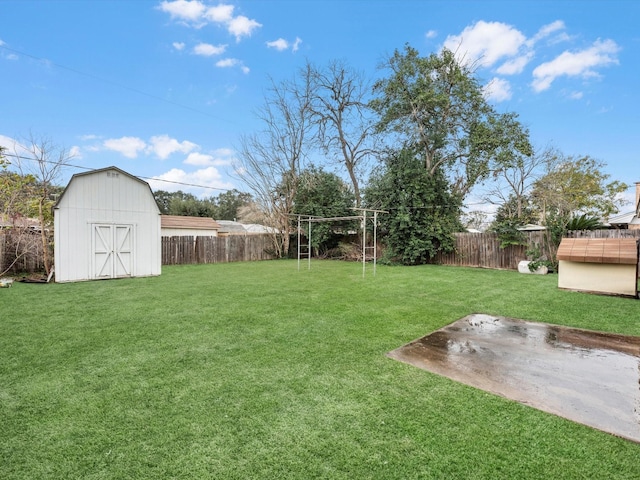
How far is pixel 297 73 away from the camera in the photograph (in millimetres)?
15969

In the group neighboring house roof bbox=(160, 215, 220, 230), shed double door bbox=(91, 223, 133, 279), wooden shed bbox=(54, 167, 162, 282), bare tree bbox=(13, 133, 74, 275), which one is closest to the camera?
wooden shed bbox=(54, 167, 162, 282)

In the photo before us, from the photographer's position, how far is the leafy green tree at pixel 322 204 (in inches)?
630

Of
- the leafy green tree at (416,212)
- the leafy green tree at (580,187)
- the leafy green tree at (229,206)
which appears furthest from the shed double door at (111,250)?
the leafy green tree at (229,206)

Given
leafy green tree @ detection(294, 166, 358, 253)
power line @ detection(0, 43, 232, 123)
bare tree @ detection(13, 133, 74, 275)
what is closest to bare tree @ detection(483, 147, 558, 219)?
leafy green tree @ detection(294, 166, 358, 253)

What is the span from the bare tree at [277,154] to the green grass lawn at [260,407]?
1212 cm

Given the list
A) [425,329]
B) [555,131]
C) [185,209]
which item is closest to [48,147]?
[425,329]

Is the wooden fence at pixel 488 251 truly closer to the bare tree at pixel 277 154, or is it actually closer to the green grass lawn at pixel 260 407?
the green grass lawn at pixel 260 407

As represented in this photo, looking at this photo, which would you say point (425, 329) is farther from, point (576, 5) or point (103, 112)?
point (103, 112)

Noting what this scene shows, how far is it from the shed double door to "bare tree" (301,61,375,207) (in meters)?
11.0

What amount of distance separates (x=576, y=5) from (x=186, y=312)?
12.2m

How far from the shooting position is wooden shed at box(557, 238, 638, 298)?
19.6ft

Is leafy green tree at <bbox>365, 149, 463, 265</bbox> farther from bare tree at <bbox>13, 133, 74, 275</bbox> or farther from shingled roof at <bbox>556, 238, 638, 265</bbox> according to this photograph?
bare tree at <bbox>13, 133, 74, 275</bbox>

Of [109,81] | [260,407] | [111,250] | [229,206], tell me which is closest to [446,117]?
[109,81]

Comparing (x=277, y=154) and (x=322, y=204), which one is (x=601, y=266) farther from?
(x=277, y=154)
